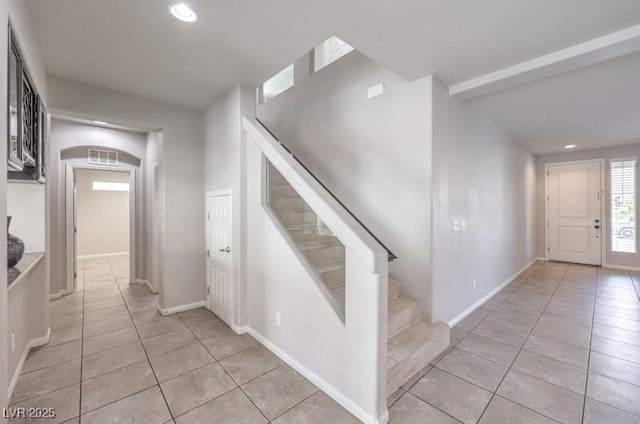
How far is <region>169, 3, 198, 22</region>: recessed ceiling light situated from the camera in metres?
1.95

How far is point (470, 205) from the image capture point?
3.68 metres

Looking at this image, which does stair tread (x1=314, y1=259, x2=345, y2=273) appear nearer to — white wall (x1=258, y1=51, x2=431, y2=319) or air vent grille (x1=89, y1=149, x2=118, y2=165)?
white wall (x1=258, y1=51, x2=431, y2=319)

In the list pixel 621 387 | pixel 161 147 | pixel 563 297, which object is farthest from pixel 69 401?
pixel 563 297

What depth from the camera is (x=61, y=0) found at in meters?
1.91

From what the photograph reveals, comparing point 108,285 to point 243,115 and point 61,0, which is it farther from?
point 61,0

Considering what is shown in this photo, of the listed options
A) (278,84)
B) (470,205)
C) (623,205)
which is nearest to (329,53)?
(278,84)

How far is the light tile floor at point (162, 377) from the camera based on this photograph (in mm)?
1941

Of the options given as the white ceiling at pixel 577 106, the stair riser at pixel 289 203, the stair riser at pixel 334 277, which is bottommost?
the stair riser at pixel 334 277

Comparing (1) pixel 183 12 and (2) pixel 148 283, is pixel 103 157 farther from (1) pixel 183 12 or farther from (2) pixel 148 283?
(1) pixel 183 12

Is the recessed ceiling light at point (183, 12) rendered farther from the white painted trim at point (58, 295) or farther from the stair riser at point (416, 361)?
the white painted trim at point (58, 295)

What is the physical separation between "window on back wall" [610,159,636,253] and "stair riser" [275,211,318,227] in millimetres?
7847

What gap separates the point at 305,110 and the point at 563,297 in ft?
16.7

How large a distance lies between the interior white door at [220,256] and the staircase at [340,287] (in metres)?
0.91

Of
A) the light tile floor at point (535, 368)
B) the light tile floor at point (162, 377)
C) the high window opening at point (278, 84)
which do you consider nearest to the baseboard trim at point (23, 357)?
the light tile floor at point (162, 377)
